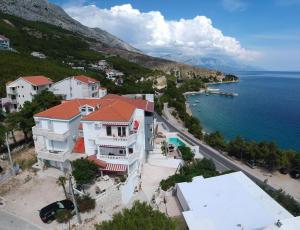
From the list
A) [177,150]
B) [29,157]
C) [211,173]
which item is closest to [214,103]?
[177,150]

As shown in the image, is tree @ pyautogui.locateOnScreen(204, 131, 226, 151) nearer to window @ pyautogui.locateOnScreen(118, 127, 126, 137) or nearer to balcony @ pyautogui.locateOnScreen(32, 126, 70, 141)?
window @ pyautogui.locateOnScreen(118, 127, 126, 137)

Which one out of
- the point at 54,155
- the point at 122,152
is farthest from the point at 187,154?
the point at 54,155

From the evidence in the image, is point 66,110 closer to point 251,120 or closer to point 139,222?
point 139,222

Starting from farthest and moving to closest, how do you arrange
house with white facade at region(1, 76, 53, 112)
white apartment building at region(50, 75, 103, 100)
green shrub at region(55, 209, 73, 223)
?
house with white facade at region(1, 76, 53, 112), white apartment building at region(50, 75, 103, 100), green shrub at region(55, 209, 73, 223)

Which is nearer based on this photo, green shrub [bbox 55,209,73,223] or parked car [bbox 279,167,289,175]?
green shrub [bbox 55,209,73,223]

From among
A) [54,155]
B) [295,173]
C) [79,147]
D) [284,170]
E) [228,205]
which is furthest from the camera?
[284,170]

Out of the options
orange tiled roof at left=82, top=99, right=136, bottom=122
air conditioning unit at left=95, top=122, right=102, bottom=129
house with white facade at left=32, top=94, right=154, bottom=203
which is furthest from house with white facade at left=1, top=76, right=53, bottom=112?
air conditioning unit at left=95, top=122, right=102, bottom=129

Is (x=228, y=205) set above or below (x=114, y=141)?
below
